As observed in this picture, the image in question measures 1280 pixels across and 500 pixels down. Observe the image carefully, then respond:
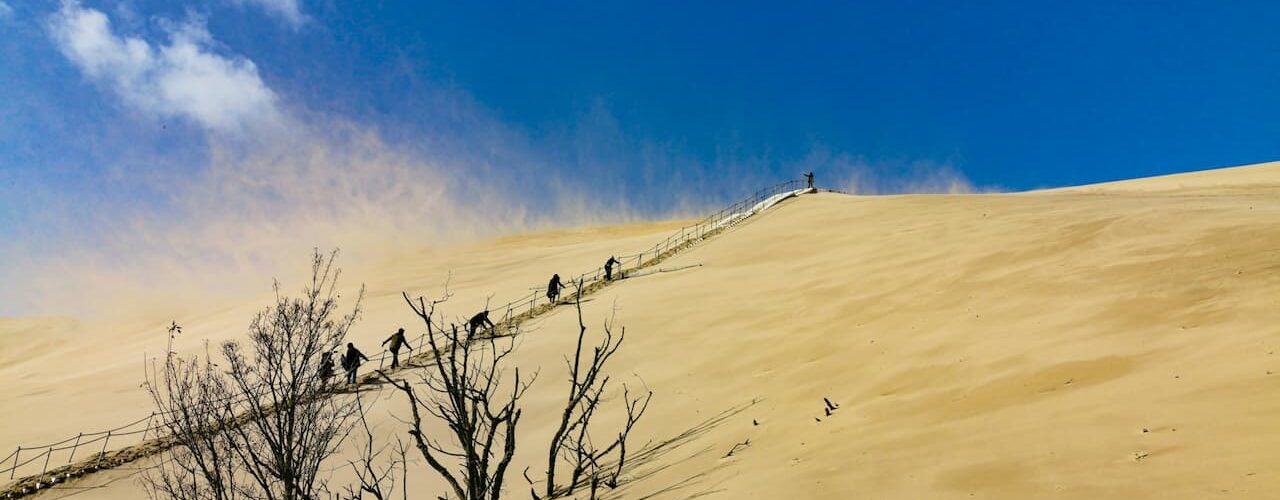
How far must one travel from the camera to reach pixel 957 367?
361 inches

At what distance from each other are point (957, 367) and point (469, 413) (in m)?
8.70

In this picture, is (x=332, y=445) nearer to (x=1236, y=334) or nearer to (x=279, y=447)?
(x=279, y=447)

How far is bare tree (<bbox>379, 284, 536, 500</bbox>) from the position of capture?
6.30m

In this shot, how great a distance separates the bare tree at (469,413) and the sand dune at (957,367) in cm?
75

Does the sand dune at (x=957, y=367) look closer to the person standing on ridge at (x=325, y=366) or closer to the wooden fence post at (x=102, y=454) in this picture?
the wooden fence post at (x=102, y=454)

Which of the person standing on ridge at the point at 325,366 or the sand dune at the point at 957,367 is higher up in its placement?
the person standing on ridge at the point at 325,366

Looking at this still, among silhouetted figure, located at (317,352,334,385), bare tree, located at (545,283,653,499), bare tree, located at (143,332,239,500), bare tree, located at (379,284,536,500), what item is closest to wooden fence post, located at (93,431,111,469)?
bare tree, located at (143,332,239,500)

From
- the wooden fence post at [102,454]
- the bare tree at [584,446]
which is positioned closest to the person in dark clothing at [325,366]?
the bare tree at [584,446]

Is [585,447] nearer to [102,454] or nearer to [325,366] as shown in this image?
[325,366]

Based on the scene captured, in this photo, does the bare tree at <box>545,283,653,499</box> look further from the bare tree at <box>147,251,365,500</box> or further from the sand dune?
the bare tree at <box>147,251,365,500</box>

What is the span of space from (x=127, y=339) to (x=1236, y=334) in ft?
141

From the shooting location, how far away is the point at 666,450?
405 inches

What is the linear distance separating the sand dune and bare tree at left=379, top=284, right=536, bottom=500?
751mm

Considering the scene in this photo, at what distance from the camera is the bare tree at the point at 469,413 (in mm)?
6297
